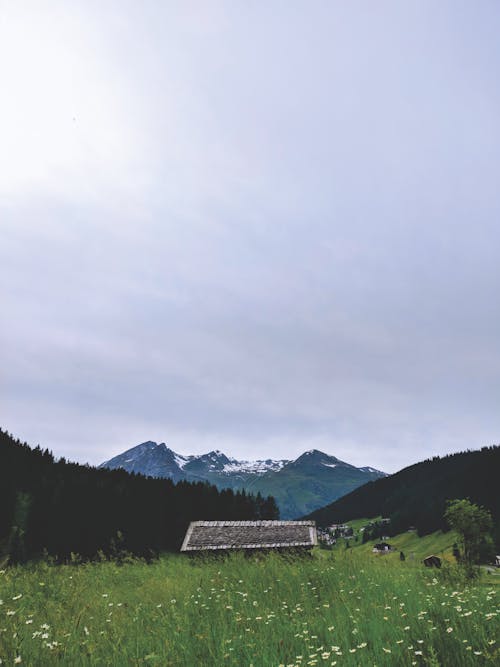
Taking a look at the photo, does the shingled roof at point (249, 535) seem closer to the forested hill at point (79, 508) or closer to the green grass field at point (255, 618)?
the forested hill at point (79, 508)

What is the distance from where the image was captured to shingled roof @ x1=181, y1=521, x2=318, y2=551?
1581 inches

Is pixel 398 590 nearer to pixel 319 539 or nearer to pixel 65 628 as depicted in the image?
pixel 65 628

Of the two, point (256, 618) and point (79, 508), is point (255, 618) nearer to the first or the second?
point (256, 618)

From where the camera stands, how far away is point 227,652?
227 inches

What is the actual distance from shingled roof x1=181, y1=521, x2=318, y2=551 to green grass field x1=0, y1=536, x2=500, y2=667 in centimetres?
→ 3191

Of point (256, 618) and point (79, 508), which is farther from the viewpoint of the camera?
point (79, 508)

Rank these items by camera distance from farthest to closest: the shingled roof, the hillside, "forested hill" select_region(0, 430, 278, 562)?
"forested hill" select_region(0, 430, 278, 562)
the shingled roof
the hillside

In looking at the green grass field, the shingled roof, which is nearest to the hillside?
the green grass field

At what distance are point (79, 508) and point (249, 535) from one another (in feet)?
80.2

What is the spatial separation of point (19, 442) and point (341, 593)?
8139 centimetres

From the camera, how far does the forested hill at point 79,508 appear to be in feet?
164

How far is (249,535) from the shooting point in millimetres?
43062

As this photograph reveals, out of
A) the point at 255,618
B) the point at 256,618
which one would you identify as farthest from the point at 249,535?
the point at 256,618

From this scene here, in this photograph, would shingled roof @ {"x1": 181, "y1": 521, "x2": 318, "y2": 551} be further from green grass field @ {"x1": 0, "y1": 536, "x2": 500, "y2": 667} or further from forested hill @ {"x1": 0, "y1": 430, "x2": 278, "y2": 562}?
green grass field @ {"x1": 0, "y1": 536, "x2": 500, "y2": 667}
